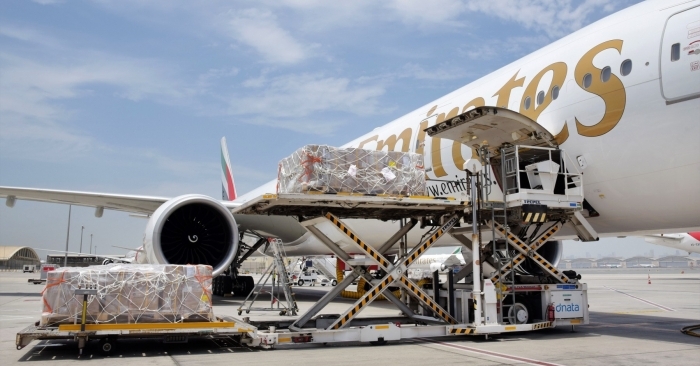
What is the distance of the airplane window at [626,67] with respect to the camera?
7.71m

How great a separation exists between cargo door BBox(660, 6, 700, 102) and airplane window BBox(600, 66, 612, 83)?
2.31 ft

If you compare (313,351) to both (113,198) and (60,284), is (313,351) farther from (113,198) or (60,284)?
(113,198)

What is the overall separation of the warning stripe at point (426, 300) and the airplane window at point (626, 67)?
403 centimetres

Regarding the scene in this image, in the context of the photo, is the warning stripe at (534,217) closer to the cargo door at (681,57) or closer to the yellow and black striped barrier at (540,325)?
the yellow and black striped barrier at (540,325)

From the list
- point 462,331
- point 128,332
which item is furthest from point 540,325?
point 128,332

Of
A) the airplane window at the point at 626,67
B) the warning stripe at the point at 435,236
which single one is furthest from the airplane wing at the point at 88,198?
the airplane window at the point at 626,67

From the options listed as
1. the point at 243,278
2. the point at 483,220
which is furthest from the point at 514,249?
the point at 243,278

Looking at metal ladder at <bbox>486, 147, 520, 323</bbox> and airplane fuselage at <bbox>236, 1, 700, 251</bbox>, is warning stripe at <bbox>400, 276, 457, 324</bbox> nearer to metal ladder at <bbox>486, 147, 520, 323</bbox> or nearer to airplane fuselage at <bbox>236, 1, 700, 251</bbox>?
metal ladder at <bbox>486, 147, 520, 323</bbox>

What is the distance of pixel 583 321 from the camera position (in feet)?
29.0

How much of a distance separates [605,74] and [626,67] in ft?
0.99

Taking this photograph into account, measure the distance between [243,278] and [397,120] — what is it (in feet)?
28.3

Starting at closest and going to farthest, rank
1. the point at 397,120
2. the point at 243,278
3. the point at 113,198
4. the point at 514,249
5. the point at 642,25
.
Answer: the point at 642,25 → the point at 514,249 → the point at 397,120 → the point at 113,198 → the point at 243,278

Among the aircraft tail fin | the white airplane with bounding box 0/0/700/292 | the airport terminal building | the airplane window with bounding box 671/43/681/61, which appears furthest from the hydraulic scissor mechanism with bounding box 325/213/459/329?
the airport terminal building

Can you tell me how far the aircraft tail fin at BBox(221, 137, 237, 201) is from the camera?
28.8 metres
